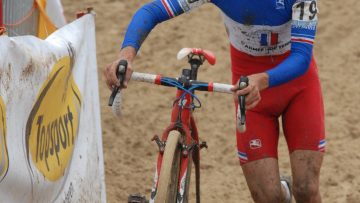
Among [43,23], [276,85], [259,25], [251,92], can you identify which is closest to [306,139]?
[276,85]

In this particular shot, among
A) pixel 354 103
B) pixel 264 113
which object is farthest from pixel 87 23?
pixel 354 103

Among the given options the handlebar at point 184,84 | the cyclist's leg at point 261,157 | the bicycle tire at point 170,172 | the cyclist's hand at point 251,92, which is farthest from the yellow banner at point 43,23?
the cyclist's hand at point 251,92

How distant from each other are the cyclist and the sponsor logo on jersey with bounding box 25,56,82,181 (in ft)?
2.32

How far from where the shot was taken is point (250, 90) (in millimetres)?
5168

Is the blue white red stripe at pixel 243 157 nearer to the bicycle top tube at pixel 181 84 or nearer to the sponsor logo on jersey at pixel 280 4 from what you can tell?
the bicycle top tube at pixel 181 84

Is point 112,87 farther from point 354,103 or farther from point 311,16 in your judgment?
point 354,103

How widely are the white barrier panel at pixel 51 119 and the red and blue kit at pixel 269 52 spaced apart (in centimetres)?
66

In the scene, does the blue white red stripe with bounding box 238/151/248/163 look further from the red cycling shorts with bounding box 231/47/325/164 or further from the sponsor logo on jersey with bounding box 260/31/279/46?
the sponsor logo on jersey with bounding box 260/31/279/46

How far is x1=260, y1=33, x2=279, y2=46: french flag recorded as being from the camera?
20.0 feet

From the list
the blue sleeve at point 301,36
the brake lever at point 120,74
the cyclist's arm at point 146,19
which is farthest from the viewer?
the cyclist's arm at point 146,19

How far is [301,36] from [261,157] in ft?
3.05

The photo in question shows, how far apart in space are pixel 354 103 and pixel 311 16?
399 cm

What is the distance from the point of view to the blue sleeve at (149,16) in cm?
577

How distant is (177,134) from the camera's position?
18.5 feet
